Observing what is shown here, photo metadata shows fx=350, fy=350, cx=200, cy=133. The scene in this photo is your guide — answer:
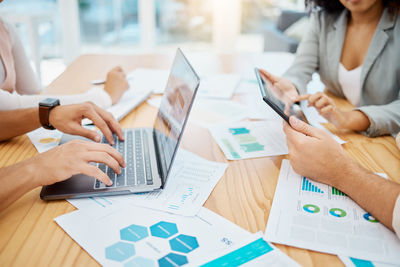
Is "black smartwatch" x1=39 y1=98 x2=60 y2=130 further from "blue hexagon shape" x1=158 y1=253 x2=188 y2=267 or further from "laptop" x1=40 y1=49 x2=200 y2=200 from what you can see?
"blue hexagon shape" x1=158 y1=253 x2=188 y2=267

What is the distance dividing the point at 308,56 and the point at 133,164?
1002mm

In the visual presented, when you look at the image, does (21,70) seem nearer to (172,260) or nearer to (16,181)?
(16,181)

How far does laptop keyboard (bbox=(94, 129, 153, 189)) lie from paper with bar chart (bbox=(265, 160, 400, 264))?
0.29m

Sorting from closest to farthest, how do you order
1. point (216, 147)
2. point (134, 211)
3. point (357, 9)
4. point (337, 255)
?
point (337, 255)
point (134, 211)
point (216, 147)
point (357, 9)

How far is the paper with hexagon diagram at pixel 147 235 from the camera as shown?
0.57m

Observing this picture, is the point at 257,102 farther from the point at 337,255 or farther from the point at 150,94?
the point at 337,255

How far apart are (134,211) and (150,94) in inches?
30.1

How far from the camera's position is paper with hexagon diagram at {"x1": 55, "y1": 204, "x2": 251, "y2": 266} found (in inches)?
22.5

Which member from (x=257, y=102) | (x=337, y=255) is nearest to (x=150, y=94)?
(x=257, y=102)

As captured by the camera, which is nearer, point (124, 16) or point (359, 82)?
point (359, 82)

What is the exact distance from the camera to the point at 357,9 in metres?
1.30

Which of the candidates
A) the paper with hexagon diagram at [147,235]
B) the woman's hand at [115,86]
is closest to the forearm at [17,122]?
the woman's hand at [115,86]

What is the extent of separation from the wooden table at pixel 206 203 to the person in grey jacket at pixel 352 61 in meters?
0.10

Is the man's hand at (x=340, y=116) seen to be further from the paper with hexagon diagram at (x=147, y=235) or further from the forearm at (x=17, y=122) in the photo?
the forearm at (x=17, y=122)
